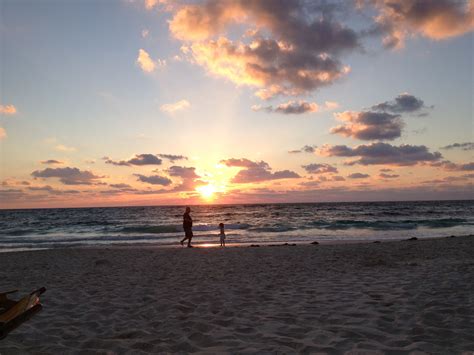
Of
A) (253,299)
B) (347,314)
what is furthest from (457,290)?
(253,299)

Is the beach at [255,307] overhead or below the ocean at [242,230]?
overhead

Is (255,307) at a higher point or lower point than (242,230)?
higher

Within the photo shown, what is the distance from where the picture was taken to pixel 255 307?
21.9 ft

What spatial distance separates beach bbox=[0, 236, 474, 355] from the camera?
4918 millimetres

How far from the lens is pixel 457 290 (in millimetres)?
7066

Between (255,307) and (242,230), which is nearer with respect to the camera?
(255,307)

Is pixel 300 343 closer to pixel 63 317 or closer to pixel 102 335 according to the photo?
pixel 102 335

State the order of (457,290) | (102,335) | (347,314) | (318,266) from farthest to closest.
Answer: (318,266) < (457,290) < (347,314) < (102,335)

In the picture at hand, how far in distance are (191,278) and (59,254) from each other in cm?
963

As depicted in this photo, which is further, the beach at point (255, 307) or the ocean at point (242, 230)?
the ocean at point (242, 230)

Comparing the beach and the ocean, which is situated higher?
the beach

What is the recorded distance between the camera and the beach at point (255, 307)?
492 cm

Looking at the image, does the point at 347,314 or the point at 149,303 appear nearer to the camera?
the point at 347,314

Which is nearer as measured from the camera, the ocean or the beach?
the beach
